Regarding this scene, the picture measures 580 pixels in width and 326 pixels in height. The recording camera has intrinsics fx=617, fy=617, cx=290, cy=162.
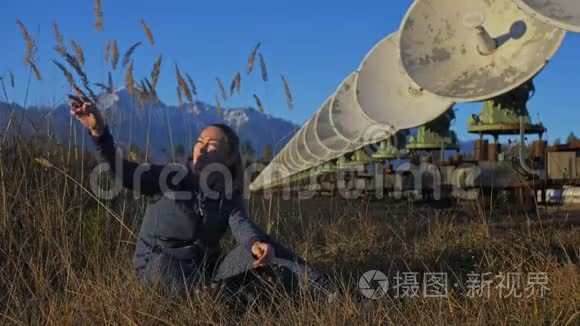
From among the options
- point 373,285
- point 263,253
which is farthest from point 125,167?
point 373,285

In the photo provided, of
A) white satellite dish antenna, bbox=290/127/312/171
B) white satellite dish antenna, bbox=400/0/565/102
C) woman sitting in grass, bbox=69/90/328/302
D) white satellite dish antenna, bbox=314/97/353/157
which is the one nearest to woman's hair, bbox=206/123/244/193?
woman sitting in grass, bbox=69/90/328/302

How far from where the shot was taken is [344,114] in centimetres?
2139

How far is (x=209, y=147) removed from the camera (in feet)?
9.62

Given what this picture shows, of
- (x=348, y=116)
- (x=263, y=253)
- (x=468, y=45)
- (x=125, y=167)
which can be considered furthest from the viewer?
(x=348, y=116)

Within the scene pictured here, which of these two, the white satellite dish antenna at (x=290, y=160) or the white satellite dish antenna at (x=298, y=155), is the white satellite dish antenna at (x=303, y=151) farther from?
the white satellite dish antenna at (x=290, y=160)

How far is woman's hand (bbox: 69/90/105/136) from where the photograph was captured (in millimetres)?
2479

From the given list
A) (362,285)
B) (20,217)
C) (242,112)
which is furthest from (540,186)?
(20,217)

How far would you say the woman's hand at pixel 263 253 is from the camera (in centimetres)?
Answer: 238

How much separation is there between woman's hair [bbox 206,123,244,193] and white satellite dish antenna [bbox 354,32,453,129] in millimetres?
10371

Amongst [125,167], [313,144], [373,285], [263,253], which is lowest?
[373,285]

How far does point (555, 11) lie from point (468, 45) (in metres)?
3.53

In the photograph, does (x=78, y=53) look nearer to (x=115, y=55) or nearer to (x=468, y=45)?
(x=115, y=55)

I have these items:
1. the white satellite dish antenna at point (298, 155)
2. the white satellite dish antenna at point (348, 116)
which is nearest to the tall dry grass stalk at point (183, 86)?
the white satellite dish antenna at point (348, 116)

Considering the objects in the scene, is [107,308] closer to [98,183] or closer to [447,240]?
[98,183]
